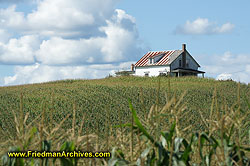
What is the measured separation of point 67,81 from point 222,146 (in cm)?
2638

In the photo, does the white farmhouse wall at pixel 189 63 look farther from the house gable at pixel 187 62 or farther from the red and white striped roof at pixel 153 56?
the red and white striped roof at pixel 153 56

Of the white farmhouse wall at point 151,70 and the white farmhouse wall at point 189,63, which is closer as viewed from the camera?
the white farmhouse wall at point 189,63

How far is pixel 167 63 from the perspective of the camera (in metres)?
42.6

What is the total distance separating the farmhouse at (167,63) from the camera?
1698 inches

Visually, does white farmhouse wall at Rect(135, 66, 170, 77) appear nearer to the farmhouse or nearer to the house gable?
the farmhouse

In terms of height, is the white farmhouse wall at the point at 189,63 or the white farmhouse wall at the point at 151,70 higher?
the white farmhouse wall at the point at 189,63

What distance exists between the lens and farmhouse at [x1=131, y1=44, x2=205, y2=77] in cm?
4312

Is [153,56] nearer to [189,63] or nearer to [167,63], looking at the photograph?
[167,63]

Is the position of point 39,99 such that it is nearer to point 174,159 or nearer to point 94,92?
point 94,92

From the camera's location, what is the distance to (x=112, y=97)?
15.9 metres

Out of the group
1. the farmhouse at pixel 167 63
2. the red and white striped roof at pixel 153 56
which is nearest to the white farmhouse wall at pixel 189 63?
the farmhouse at pixel 167 63

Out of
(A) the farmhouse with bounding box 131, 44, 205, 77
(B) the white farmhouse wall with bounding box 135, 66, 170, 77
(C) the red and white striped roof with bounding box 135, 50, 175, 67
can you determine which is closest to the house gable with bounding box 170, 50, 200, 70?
(A) the farmhouse with bounding box 131, 44, 205, 77

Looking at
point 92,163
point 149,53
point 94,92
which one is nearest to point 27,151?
point 92,163

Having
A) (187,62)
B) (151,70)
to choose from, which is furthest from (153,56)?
(187,62)
